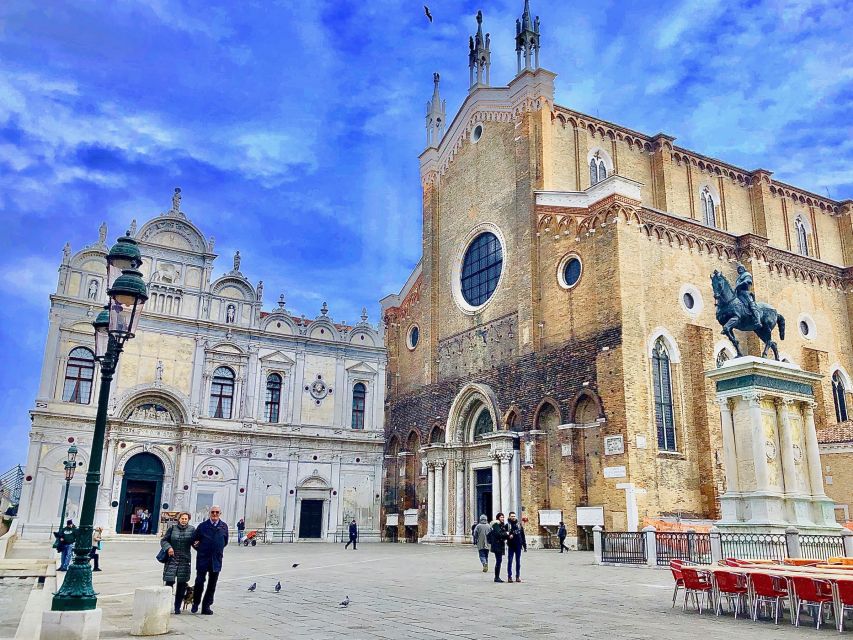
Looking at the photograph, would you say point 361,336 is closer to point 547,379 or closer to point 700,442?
point 547,379

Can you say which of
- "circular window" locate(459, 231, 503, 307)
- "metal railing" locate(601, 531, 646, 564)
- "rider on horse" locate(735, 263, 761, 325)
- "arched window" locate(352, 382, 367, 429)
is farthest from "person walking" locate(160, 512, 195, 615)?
"arched window" locate(352, 382, 367, 429)

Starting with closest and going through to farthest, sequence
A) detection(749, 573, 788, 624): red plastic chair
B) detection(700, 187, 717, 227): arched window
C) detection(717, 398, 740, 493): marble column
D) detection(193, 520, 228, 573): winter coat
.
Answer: detection(749, 573, 788, 624): red plastic chair
detection(193, 520, 228, 573): winter coat
detection(717, 398, 740, 493): marble column
detection(700, 187, 717, 227): arched window

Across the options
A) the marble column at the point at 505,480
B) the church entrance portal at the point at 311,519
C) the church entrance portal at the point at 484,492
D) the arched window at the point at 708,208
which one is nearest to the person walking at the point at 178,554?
the marble column at the point at 505,480

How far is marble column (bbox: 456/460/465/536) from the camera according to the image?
92.4 feet

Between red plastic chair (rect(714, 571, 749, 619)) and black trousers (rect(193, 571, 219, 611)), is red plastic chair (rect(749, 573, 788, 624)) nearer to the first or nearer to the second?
red plastic chair (rect(714, 571, 749, 619))

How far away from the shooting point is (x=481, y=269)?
2978cm

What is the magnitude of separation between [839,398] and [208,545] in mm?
26335

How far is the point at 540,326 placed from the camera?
2559cm

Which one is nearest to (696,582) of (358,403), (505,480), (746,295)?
(746,295)

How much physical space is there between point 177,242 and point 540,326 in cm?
1866

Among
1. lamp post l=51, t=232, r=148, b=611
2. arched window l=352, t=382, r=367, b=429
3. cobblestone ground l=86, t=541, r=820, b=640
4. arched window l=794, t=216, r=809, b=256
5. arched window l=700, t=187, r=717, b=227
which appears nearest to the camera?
lamp post l=51, t=232, r=148, b=611

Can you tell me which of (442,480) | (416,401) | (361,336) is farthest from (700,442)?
(361,336)

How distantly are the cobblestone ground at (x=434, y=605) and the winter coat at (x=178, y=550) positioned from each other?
0.56m

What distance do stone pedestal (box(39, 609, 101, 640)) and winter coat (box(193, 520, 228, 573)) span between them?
85.3 inches
